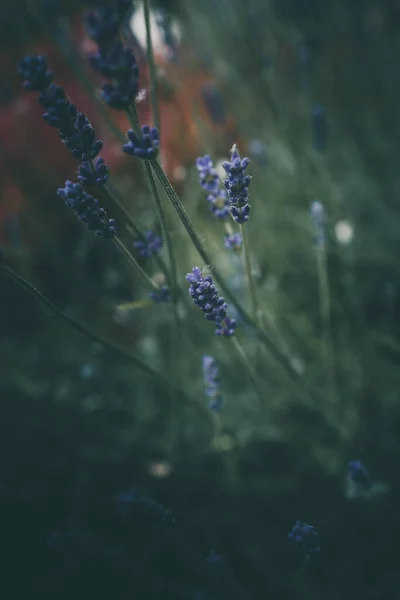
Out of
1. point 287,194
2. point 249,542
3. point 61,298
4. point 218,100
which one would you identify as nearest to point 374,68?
point 287,194

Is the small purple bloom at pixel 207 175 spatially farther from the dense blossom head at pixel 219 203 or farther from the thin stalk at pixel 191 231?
the thin stalk at pixel 191 231

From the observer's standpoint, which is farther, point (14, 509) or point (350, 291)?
point (350, 291)

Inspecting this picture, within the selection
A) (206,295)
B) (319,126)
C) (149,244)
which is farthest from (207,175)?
(319,126)

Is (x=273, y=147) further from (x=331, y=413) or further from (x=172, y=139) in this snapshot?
(x=331, y=413)

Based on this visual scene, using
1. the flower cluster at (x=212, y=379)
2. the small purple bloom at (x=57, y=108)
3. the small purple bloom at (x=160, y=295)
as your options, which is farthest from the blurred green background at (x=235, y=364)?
the small purple bloom at (x=57, y=108)

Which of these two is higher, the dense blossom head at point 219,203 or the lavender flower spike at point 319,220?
the lavender flower spike at point 319,220

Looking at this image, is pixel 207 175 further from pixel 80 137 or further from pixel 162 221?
pixel 80 137
